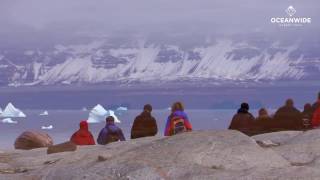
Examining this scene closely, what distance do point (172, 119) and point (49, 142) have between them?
429 centimetres

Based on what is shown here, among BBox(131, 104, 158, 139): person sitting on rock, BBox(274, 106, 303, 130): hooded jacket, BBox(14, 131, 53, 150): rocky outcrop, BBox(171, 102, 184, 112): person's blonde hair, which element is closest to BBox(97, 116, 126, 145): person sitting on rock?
BBox(131, 104, 158, 139): person sitting on rock

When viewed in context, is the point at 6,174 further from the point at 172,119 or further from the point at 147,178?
the point at 172,119

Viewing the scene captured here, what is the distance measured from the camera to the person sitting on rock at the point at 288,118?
62.1ft

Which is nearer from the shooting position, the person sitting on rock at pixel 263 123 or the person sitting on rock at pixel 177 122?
the person sitting on rock at pixel 177 122

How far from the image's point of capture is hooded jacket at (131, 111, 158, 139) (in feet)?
60.9

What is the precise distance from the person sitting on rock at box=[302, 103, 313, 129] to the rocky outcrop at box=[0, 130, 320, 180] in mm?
5863

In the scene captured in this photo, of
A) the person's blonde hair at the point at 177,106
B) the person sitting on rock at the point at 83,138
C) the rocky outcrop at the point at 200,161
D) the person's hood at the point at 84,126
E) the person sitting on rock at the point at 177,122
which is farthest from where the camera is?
the person sitting on rock at the point at 83,138

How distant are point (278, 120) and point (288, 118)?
260mm

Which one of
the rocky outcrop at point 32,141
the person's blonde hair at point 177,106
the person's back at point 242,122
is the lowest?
the rocky outcrop at point 32,141

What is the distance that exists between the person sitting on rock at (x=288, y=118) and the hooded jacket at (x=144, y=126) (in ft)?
10.1

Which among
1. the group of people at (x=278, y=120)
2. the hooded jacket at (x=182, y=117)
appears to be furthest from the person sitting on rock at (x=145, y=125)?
the group of people at (x=278, y=120)

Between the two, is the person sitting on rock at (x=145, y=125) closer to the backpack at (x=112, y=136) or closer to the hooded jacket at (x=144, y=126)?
the hooded jacket at (x=144, y=126)

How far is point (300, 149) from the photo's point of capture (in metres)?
12.0

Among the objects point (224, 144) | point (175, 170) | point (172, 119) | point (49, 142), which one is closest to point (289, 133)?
point (172, 119)
